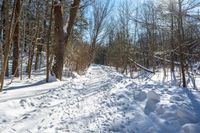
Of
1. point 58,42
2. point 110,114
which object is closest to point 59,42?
point 58,42

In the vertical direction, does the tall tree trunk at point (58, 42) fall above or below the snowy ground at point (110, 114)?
above

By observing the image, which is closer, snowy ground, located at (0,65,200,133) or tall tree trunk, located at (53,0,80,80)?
snowy ground, located at (0,65,200,133)

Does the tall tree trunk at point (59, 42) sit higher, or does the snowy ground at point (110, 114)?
the tall tree trunk at point (59, 42)

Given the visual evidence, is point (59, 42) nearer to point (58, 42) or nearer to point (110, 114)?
point (58, 42)

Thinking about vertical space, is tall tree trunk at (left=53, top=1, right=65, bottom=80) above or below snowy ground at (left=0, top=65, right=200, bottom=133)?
above

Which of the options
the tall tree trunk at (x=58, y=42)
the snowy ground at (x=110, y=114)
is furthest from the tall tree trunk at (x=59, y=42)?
the snowy ground at (x=110, y=114)

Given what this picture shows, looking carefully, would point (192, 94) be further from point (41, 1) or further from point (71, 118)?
point (41, 1)

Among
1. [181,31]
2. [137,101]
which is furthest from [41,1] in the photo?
[137,101]

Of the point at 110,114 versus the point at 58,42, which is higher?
the point at 58,42

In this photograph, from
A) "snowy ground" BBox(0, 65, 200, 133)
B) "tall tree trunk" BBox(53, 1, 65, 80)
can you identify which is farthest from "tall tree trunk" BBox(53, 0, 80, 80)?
"snowy ground" BBox(0, 65, 200, 133)

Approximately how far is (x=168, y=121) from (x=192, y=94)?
6.97 feet

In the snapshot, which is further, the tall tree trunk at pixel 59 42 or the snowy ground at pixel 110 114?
the tall tree trunk at pixel 59 42

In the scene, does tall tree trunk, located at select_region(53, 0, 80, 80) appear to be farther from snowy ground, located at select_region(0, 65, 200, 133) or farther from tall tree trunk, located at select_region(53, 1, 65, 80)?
snowy ground, located at select_region(0, 65, 200, 133)

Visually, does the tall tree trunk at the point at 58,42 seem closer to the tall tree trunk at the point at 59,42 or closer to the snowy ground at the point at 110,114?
the tall tree trunk at the point at 59,42
